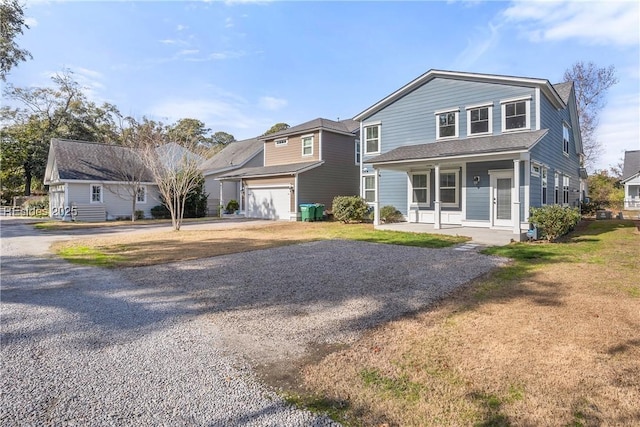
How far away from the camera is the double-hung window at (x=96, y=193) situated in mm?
24203

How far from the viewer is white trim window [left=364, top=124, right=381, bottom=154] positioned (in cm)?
1877

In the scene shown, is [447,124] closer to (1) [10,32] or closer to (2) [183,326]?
(2) [183,326]

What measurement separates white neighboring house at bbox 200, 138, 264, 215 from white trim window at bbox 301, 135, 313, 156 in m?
7.25

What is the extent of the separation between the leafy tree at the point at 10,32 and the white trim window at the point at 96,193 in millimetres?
7896

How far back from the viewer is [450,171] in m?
15.8

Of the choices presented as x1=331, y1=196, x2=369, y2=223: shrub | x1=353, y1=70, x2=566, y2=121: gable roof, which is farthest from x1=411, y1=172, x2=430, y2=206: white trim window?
x1=353, y1=70, x2=566, y2=121: gable roof

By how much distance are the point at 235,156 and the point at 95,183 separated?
1103 centimetres

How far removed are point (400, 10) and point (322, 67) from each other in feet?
23.4

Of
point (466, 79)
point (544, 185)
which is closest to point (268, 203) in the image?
point (466, 79)

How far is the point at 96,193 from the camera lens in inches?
961

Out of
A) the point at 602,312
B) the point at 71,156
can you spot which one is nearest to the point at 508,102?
the point at 602,312

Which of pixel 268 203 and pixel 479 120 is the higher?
pixel 479 120

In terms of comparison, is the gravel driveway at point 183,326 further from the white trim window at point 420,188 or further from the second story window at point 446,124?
the second story window at point 446,124

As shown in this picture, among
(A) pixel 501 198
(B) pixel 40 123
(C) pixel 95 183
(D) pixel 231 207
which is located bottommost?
(D) pixel 231 207
